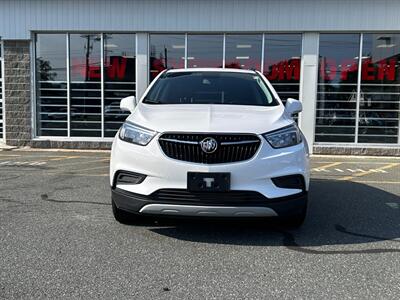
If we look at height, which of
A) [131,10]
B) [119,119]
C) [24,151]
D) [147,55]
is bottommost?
[24,151]

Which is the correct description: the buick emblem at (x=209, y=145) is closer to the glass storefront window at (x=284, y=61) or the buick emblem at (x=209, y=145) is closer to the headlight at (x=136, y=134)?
the headlight at (x=136, y=134)

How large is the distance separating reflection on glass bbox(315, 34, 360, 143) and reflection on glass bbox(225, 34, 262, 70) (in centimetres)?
164

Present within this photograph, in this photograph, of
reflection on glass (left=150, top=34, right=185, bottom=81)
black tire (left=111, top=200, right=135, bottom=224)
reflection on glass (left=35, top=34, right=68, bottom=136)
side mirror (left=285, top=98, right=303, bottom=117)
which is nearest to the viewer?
black tire (left=111, top=200, right=135, bottom=224)

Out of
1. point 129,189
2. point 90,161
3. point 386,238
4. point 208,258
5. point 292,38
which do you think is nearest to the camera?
point 208,258

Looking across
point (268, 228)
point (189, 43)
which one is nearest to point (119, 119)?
point (189, 43)

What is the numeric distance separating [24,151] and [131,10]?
4.67 meters

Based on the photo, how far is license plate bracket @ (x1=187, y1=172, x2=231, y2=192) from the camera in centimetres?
414

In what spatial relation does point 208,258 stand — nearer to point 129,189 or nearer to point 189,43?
point 129,189

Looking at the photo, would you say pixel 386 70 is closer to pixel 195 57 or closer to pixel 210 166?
pixel 195 57

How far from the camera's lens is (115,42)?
1249 centimetres

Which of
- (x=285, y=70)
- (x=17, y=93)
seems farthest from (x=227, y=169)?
(x=17, y=93)

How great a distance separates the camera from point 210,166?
4.15m

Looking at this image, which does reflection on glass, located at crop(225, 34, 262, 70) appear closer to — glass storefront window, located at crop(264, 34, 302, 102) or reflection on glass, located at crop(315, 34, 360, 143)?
glass storefront window, located at crop(264, 34, 302, 102)

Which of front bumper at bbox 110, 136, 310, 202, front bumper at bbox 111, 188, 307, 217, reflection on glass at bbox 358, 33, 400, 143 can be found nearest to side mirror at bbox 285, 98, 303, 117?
front bumper at bbox 110, 136, 310, 202
